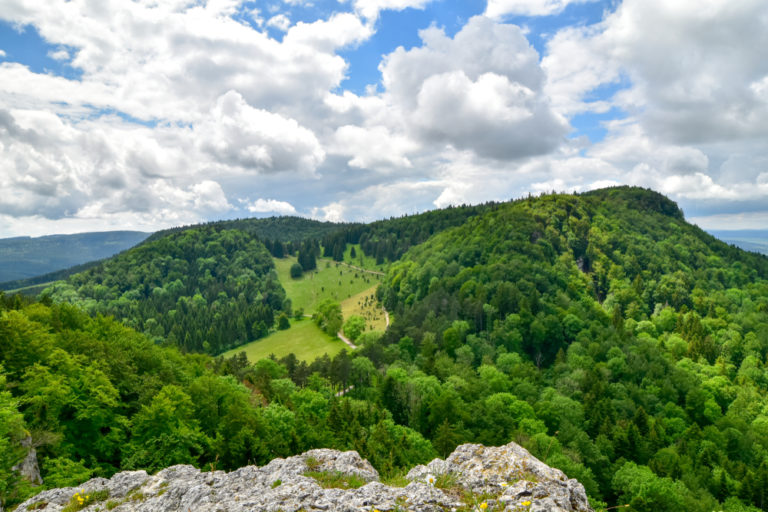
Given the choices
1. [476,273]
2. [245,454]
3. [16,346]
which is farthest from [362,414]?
[476,273]

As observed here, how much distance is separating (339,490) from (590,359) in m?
95.1

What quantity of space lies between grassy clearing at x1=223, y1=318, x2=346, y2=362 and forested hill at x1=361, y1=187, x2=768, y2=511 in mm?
30362

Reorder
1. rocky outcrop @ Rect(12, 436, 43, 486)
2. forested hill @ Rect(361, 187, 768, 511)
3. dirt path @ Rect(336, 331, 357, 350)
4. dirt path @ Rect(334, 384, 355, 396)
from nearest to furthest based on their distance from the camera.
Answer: rocky outcrop @ Rect(12, 436, 43, 486) → forested hill @ Rect(361, 187, 768, 511) → dirt path @ Rect(334, 384, 355, 396) → dirt path @ Rect(336, 331, 357, 350)

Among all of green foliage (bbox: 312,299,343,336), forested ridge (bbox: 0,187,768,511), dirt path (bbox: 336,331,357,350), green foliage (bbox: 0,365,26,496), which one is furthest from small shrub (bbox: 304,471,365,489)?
green foliage (bbox: 312,299,343,336)

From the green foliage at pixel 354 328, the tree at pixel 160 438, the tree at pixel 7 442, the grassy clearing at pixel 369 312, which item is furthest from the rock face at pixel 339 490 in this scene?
the grassy clearing at pixel 369 312

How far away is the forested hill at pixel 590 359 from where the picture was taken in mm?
A: 59344

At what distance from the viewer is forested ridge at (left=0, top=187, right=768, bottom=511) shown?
3116 centimetres

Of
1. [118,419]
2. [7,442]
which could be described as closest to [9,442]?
[7,442]

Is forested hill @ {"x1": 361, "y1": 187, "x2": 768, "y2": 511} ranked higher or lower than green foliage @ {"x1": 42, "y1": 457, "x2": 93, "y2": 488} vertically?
lower

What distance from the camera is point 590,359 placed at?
94.0 metres

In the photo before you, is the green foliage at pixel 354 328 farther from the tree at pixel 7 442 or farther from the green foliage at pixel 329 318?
the tree at pixel 7 442

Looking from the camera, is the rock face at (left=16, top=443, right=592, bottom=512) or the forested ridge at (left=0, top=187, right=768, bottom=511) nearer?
the rock face at (left=16, top=443, right=592, bottom=512)

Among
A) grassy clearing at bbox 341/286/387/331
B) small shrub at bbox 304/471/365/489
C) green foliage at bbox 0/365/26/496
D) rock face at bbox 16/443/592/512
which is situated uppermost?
green foliage at bbox 0/365/26/496

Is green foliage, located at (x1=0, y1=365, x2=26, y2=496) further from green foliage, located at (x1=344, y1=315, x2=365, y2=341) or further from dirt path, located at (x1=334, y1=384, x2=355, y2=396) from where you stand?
green foliage, located at (x1=344, y1=315, x2=365, y2=341)
